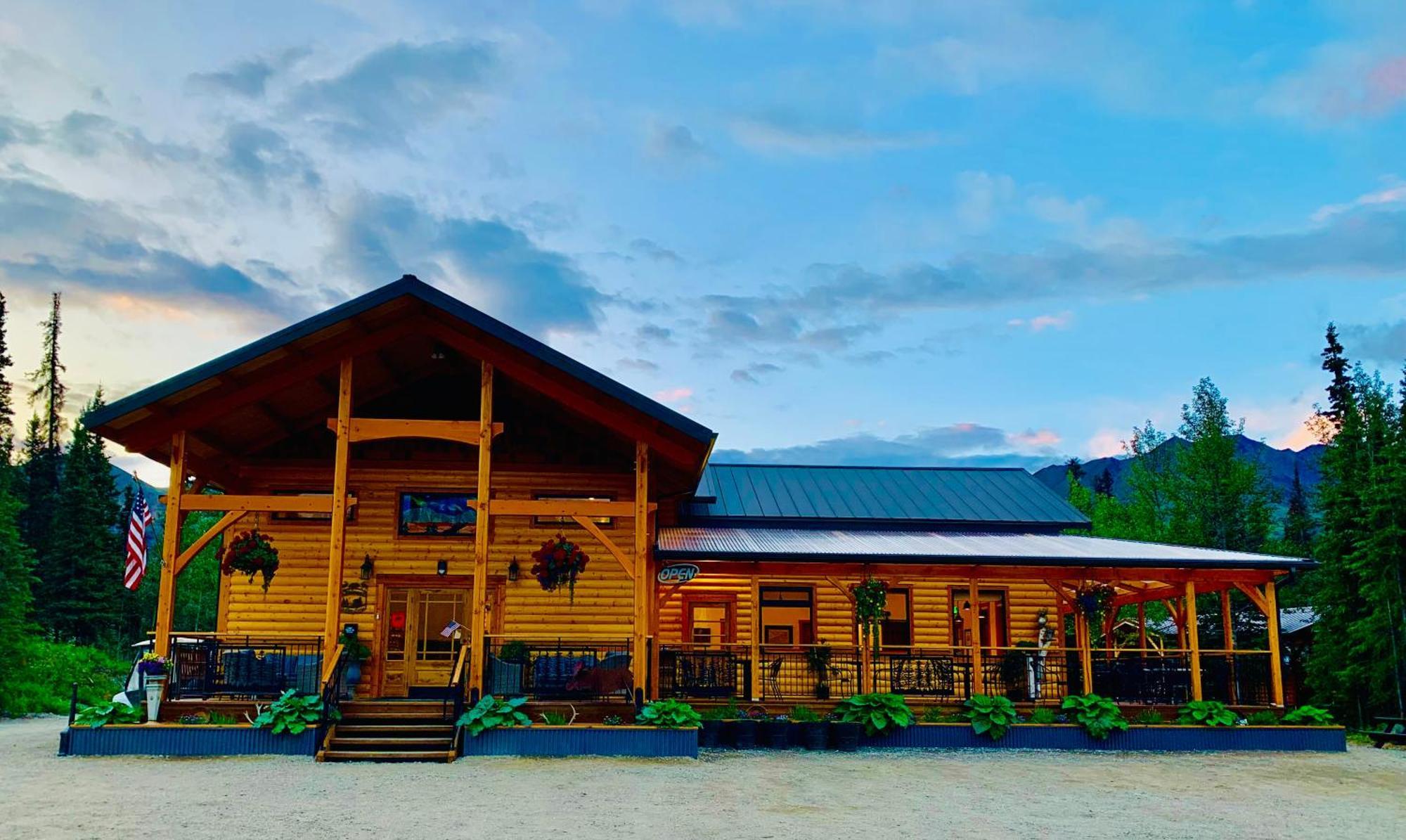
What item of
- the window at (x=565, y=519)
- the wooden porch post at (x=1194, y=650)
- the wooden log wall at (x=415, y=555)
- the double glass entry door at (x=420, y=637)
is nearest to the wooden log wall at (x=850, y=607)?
the wooden log wall at (x=415, y=555)

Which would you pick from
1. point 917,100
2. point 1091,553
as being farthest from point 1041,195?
point 1091,553

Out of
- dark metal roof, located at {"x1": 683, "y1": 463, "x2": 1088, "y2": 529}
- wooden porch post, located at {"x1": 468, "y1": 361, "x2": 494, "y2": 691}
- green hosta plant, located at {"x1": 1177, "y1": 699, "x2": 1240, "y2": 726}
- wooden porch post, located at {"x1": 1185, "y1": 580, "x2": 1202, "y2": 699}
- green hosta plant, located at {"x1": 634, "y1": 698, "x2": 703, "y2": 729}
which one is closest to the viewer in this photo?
green hosta plant, located at {"x1": 634, "y1": 698, "x2": 703, "y2": 729}

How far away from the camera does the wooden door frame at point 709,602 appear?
20.6m

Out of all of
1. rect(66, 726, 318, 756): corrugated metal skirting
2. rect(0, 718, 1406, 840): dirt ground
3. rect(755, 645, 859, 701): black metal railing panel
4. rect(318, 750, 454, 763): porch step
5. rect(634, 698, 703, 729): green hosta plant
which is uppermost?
rect(755, 645, 859, 701): black metal railing panel

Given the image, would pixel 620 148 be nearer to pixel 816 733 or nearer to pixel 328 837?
pixel 816 733

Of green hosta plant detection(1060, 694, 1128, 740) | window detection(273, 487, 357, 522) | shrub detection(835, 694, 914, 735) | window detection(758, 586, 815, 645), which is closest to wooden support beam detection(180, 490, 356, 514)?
window detection(273, 487, 357, 522)

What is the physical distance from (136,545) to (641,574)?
9657 mm

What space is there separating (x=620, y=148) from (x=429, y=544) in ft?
29.4

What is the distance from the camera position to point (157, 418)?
15586 millimetres

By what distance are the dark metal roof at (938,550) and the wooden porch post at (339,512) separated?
4.88 meters

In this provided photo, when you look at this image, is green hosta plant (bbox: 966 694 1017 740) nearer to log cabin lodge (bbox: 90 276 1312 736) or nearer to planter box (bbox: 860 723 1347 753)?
planter box (bbox: 860 723 1347 753)

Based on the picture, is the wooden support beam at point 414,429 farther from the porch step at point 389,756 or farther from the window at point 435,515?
the porch step at point 389,756

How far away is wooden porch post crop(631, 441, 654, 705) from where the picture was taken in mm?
15500

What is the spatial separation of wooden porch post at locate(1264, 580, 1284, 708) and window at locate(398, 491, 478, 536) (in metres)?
13.3
